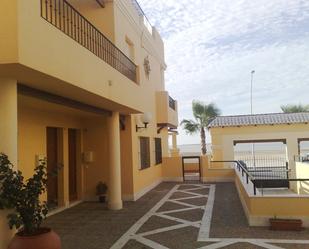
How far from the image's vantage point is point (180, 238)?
705 centimetres

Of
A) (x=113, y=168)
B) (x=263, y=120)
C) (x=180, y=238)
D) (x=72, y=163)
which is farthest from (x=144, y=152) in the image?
(x=263, y=120)

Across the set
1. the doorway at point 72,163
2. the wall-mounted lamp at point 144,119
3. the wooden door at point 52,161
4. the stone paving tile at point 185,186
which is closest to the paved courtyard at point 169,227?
the doorway at point 72,163

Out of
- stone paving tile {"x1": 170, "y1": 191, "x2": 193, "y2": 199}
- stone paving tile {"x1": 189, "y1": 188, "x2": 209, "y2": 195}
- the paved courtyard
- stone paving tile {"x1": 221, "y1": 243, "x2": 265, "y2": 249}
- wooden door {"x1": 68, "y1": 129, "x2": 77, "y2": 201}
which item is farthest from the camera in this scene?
stone paving tile {"x1": 189, "y1": 188, "x2": 209, "y2": 195}

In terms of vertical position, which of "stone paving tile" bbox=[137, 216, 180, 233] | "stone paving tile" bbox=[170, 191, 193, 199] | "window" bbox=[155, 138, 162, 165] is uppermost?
"window" bbox=[155, 138, 162, 165]

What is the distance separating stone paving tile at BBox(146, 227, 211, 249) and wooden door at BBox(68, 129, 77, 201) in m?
5.17

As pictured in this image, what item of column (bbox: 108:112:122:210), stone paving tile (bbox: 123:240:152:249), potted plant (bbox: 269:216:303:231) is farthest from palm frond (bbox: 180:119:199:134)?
stone paving tile (bbox: 123:240:152:249)

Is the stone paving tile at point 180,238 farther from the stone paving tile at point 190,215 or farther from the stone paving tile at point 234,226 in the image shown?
the stone paving tile at point 190,215

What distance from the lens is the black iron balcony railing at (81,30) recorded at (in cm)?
640

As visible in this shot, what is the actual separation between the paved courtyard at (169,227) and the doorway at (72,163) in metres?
0.60

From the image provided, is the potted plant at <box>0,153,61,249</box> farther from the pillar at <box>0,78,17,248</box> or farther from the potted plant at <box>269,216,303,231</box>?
the potted plant at <box>269,216,303,231</box>

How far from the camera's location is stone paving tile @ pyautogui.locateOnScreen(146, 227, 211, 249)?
6.56 metres

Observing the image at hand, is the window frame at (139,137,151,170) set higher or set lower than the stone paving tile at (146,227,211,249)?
higher

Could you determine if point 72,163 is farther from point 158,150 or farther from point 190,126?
point 190,126

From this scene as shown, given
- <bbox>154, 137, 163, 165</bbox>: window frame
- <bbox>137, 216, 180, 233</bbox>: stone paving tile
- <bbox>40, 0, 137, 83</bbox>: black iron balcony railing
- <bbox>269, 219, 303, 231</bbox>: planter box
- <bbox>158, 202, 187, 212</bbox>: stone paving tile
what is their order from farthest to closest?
<bbox>154, 137, 163, 165</bbox>: window frame, <bbox>158, 202, 187, 212</bbox>: stone paving tile, <bbox>137, 216, 180, 233</bbox>: stone paving tile, <bbox>269, 219, 303, 231</bbox>: planter box, <bbox>40, 0, 137, 83</bbox>: black iron balcony railing
